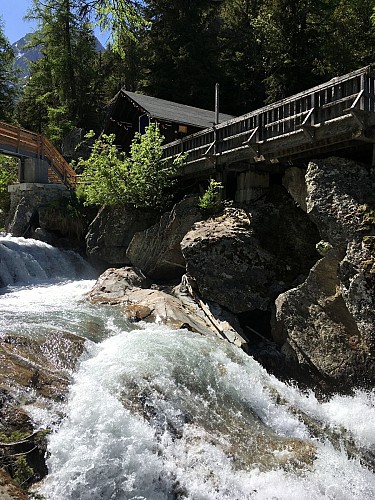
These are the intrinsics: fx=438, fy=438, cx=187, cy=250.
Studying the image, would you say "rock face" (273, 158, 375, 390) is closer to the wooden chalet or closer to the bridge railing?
the bridge railing

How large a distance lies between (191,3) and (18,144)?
68.3 ft

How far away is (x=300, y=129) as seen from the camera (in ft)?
39.3

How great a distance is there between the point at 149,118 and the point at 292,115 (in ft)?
40.4

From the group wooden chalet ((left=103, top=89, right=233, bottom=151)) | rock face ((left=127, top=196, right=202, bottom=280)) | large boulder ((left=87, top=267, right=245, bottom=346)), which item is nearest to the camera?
large boulder ((left=87, top=267, right=245, bottom=346))

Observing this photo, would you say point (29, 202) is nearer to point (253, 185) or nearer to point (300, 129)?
point (253, 185)

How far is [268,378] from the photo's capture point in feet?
33.4

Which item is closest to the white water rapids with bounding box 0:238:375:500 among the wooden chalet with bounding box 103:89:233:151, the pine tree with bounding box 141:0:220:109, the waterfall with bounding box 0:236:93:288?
the waterfall with bounding box 0:236:93:288

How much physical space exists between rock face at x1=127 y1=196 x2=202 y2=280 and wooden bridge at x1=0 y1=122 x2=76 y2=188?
1053 cm

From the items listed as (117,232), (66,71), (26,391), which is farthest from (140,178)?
(66,71)

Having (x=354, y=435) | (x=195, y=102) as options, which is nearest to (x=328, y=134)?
(x=354, y=435)

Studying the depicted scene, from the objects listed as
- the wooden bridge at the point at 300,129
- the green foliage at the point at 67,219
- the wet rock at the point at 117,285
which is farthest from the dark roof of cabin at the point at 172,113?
the wet rock at the point at 117,285

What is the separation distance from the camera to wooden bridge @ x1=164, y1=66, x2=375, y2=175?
10.5 metres

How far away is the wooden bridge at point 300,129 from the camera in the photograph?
1050cm

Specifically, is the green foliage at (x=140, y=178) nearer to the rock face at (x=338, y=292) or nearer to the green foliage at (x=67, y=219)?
the green foliage at (x=67, y=219)
